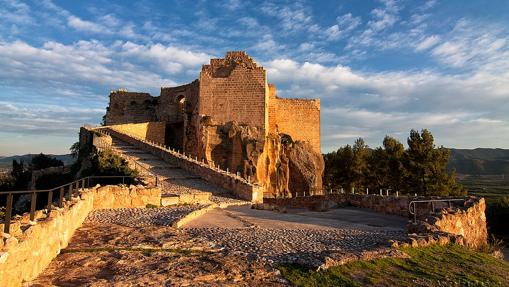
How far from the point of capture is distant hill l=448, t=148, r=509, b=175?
125250mm

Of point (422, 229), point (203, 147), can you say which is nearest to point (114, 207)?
point (422, 229)

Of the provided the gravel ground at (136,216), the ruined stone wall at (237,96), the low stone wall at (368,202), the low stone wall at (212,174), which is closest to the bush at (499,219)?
the low stone wall at (368,202)

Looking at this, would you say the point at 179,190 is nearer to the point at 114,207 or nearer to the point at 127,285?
the point at 114,207

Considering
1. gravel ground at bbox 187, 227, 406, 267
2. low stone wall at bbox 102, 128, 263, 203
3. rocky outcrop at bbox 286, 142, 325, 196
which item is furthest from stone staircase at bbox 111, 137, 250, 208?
rocky outcrop at bbox 286, 142, 325, 196

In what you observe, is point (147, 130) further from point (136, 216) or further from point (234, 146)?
point (136, 216)

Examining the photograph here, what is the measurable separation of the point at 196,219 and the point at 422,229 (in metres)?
6.50

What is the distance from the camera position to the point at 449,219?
11383mm

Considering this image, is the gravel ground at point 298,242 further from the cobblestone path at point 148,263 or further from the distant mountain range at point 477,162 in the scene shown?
the distant mountain range at point 477,162

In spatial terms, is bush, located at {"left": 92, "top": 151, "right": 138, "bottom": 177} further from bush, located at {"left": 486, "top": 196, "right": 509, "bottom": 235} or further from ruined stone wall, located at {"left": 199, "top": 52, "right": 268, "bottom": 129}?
bush, located at {"left": 486, "top": 196, "right": 509, "bottom": 235}

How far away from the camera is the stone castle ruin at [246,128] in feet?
112

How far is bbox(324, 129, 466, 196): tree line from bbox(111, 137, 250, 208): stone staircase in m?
18.6

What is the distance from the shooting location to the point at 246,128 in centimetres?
3438

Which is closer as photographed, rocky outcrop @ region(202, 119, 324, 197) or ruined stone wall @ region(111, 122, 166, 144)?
rocky outcrop @ region(202, 119, 324, 197)

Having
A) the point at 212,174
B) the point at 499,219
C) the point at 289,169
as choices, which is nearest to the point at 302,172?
the point at 289,169
